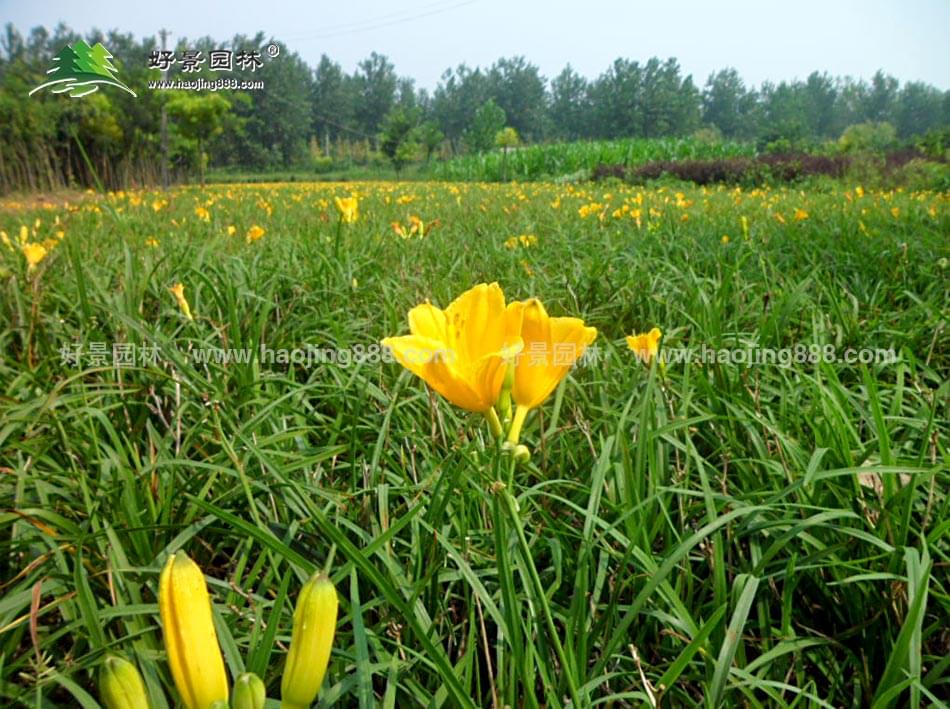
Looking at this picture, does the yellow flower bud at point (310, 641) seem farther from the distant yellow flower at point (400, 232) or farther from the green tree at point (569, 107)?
the green tree at point (569, 107)

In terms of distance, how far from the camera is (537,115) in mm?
81000

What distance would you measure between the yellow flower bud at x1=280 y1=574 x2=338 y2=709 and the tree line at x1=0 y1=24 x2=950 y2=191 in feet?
56.2

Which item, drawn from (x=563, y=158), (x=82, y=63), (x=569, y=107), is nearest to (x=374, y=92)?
(x=569, y=107)

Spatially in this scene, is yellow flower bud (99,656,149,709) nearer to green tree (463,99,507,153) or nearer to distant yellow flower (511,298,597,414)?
distant yellow flower (511,298,597,414)

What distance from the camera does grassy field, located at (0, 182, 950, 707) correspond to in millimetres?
678

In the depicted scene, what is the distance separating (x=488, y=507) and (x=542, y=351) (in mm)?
453

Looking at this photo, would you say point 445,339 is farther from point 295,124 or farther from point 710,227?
point 295,124

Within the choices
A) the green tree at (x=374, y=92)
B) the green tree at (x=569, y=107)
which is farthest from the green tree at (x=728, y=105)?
the green tree at (x=374, y=92)

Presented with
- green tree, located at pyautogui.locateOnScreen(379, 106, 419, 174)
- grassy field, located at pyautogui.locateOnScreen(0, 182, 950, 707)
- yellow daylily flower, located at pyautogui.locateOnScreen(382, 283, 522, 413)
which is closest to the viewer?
yellow daylily flower, located at pyautogui.locateOnScreen(382, 283, 522, 413)

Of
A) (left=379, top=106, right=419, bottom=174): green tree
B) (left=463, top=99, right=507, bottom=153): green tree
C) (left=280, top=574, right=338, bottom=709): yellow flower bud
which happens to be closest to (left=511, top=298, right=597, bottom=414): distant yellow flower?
(left=280, top=574, right=338, bottom=709): yellow flower bud

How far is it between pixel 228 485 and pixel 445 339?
66 cm

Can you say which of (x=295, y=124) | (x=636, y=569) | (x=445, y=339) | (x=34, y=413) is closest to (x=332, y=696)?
(x=445, y=339)

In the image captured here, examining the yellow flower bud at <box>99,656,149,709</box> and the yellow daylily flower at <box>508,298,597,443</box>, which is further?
the yellow daylily flower at <box>508,298,597,443</box>

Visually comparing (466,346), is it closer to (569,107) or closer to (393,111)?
(393,111)
